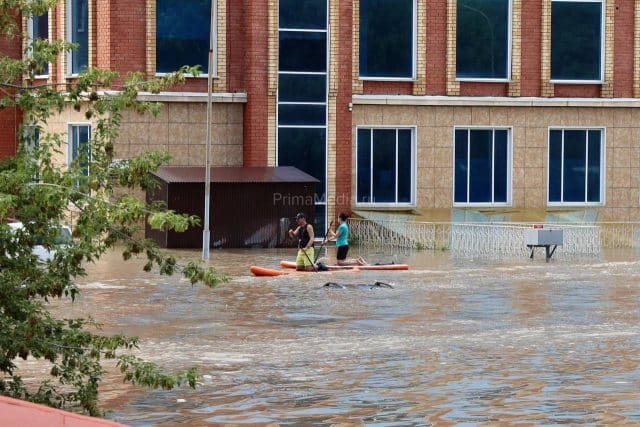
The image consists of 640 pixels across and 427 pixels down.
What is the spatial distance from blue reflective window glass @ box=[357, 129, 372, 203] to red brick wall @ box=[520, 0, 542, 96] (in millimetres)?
5286

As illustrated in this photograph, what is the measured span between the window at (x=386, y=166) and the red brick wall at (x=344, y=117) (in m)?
0.79

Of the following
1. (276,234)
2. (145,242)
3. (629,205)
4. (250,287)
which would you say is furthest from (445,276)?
(145,242)

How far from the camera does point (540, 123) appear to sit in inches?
1956

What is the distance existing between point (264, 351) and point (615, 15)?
3117 cm

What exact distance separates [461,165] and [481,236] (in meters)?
6.06

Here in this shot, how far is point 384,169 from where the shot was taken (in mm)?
48781

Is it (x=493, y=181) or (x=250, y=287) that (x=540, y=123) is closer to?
(x=493, y=181)

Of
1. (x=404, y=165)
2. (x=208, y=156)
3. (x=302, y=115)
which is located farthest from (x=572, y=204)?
(x=208, y=156)

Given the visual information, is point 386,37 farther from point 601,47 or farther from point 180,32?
point 601,47

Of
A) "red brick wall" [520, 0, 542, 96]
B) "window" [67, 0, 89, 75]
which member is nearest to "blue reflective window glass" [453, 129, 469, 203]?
"red brick wall" [520, 0, 542, 96]

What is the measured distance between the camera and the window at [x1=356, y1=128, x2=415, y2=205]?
48594mm

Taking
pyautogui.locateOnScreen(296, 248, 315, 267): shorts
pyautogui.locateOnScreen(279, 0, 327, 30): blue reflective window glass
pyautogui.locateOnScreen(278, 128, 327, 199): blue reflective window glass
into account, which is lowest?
pyautogui.locateOnScreen(296, 248, 315, 267): shorts

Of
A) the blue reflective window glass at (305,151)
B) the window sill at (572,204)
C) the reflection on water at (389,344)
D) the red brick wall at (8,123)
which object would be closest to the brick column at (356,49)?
the blue reflective window glass at (305,151)

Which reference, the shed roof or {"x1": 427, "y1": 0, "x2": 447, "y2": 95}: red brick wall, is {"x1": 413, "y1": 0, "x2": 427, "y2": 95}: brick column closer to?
{"x1": 427, "y1": 0, "x2": 447, "y2": 95}: red brick wall
